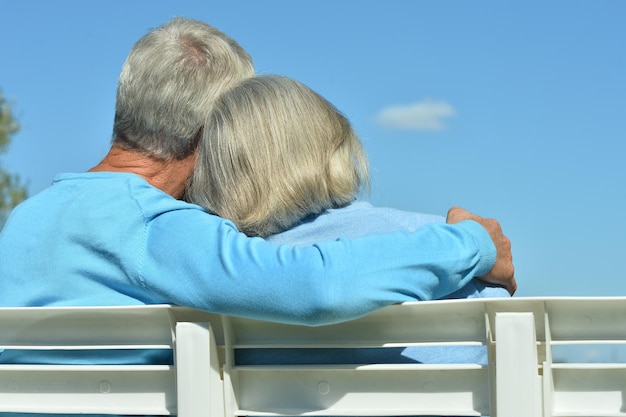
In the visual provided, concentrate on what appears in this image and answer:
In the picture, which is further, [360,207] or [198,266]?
[360,207]

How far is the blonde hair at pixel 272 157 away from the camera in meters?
2.67

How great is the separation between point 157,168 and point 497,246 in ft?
3.56

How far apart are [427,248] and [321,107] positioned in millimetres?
684

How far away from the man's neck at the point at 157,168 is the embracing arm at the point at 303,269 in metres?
0.59

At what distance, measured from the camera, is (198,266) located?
2262 millimetres

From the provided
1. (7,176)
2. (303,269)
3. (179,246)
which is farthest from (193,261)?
(7,176)

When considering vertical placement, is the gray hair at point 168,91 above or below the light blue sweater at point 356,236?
above

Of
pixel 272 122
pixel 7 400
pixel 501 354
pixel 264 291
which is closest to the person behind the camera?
pixel 501 354

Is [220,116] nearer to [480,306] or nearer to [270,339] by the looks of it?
[270,339]

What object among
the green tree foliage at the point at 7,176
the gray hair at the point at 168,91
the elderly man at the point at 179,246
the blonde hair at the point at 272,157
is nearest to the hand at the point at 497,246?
the elderly man at the point at 179,246

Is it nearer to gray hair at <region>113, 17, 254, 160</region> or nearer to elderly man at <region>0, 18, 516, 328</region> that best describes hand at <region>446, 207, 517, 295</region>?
elderly man at <region>0, 18, 516, 328</region>

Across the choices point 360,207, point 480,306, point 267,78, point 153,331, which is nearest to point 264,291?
point 153,331

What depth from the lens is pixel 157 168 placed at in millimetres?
2969

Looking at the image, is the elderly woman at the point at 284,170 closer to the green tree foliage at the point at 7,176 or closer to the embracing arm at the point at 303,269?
the embracing arm at the point at 303,269
